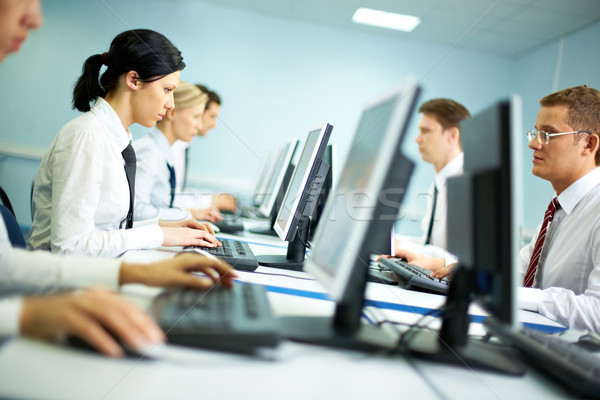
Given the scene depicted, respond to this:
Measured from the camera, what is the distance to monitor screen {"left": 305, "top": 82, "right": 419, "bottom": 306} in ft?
1.48

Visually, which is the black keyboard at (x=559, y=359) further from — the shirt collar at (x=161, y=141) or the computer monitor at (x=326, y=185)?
the shirt collar at (x=161, y=141)

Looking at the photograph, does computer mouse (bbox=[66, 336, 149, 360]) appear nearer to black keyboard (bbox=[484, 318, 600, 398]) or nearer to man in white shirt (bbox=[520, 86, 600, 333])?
black keyboard (bbox=[484, 318, 600, 398])

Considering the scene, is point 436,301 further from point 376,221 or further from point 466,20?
point 466,20

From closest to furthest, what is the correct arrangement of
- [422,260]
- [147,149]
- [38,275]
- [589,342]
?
[38,275], [589,342], [422,260], [147,149]

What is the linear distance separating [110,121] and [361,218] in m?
0.88

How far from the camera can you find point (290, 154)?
5.53 ft

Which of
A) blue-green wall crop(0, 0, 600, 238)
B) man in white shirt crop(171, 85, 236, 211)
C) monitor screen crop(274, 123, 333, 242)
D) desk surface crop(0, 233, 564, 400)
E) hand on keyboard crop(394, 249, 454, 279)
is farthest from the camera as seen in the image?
blue-green wall crop(0, 0, 600, 238)

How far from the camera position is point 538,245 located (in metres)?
1.29

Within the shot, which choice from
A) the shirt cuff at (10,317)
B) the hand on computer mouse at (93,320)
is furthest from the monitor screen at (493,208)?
the shirt cuff at (10,317)

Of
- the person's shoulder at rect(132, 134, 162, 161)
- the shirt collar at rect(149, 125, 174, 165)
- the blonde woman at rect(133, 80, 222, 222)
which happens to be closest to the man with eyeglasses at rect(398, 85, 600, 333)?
the blonde woman at rect(133, 80, 222, 222)

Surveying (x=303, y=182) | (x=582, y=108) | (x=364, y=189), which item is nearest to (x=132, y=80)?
(x=303, y=182)

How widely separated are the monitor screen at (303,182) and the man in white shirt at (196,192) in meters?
1.40

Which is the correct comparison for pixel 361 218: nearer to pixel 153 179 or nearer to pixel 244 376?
pixel 244 376

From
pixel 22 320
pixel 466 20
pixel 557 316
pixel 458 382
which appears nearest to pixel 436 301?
pixel 557 316
